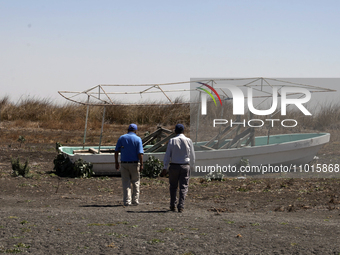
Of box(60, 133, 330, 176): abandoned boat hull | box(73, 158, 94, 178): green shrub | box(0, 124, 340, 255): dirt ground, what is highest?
box(60, 133, 330, 176): abandoned boat hull

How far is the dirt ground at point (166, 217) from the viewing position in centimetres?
589

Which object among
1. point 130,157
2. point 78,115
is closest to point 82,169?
point 130,157

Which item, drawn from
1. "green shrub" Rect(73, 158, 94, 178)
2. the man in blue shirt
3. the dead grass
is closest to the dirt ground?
"green shrub" Rect(73, 158, 94, 178)

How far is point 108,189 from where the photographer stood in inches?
474

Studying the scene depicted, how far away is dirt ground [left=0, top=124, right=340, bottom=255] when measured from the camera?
5.89 meters

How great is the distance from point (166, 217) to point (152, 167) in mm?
5955

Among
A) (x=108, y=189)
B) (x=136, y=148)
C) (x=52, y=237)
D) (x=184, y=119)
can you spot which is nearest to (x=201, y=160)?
(x=108, y=189)

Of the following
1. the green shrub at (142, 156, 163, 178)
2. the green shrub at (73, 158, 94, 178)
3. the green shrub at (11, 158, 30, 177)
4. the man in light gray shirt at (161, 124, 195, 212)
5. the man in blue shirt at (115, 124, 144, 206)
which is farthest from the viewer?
the green shrub at (142, 156, 163, 178)

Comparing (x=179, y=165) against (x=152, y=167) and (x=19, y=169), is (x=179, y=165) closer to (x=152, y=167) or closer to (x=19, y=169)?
(x=152, y=167)

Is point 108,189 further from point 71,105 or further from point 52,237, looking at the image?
point 71,105

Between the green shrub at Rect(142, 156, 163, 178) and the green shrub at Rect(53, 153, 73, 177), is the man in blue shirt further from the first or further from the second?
the green shrub at Rect(53, 153, 73, 177)

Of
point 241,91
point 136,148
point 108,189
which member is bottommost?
point 108,189

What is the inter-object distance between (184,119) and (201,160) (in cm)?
1628

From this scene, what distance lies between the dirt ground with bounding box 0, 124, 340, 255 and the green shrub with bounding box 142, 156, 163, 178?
0.37m
